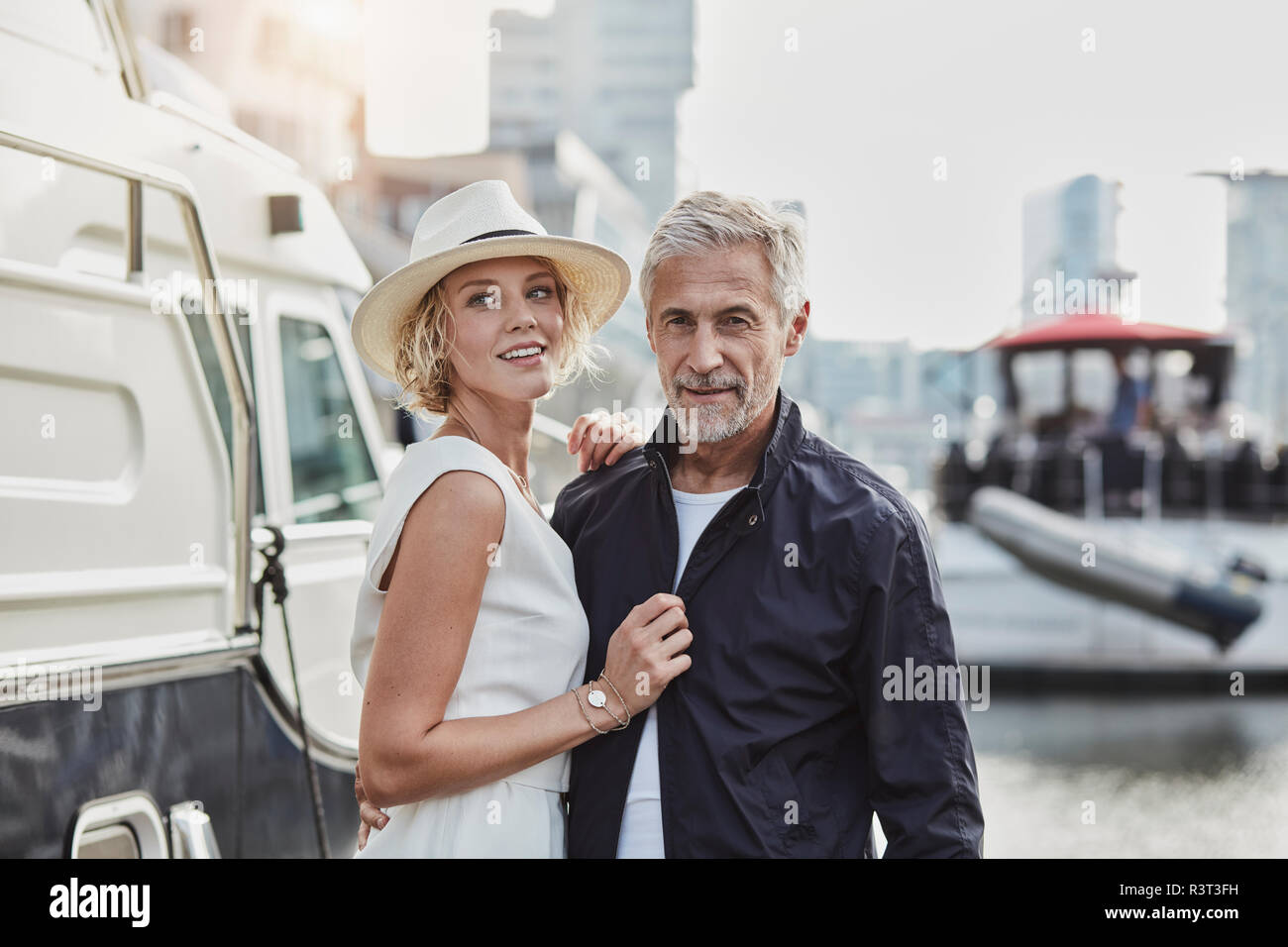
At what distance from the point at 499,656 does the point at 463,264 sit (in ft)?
2.30

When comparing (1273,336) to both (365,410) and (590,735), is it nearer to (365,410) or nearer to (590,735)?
(365,410)

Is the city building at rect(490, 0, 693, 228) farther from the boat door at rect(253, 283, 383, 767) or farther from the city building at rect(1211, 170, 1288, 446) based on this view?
the boat door at rect(253, 283, 383, 767)

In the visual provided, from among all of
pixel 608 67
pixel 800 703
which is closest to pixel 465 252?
pixel 800 703

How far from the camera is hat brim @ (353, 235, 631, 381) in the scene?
6.72 feet

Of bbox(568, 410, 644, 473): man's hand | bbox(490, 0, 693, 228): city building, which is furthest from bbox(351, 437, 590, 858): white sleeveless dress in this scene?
A: bbox(490, 0, 693, 228): city building

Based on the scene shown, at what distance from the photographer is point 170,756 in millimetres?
2939

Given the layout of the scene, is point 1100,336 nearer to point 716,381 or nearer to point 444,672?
point 716,381

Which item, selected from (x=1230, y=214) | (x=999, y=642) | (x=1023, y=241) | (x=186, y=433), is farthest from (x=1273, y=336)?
(x=186, y=433)

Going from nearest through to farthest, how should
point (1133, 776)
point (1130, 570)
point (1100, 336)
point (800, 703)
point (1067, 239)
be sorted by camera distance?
point (800, 703), point (1133, 776), point (1130, 570), point (1100, 336), point (1067, 239)

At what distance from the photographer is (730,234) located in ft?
6.83

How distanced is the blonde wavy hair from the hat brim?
0.05ft

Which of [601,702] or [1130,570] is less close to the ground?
[601,702]

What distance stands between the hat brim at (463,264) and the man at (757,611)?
0.16m
